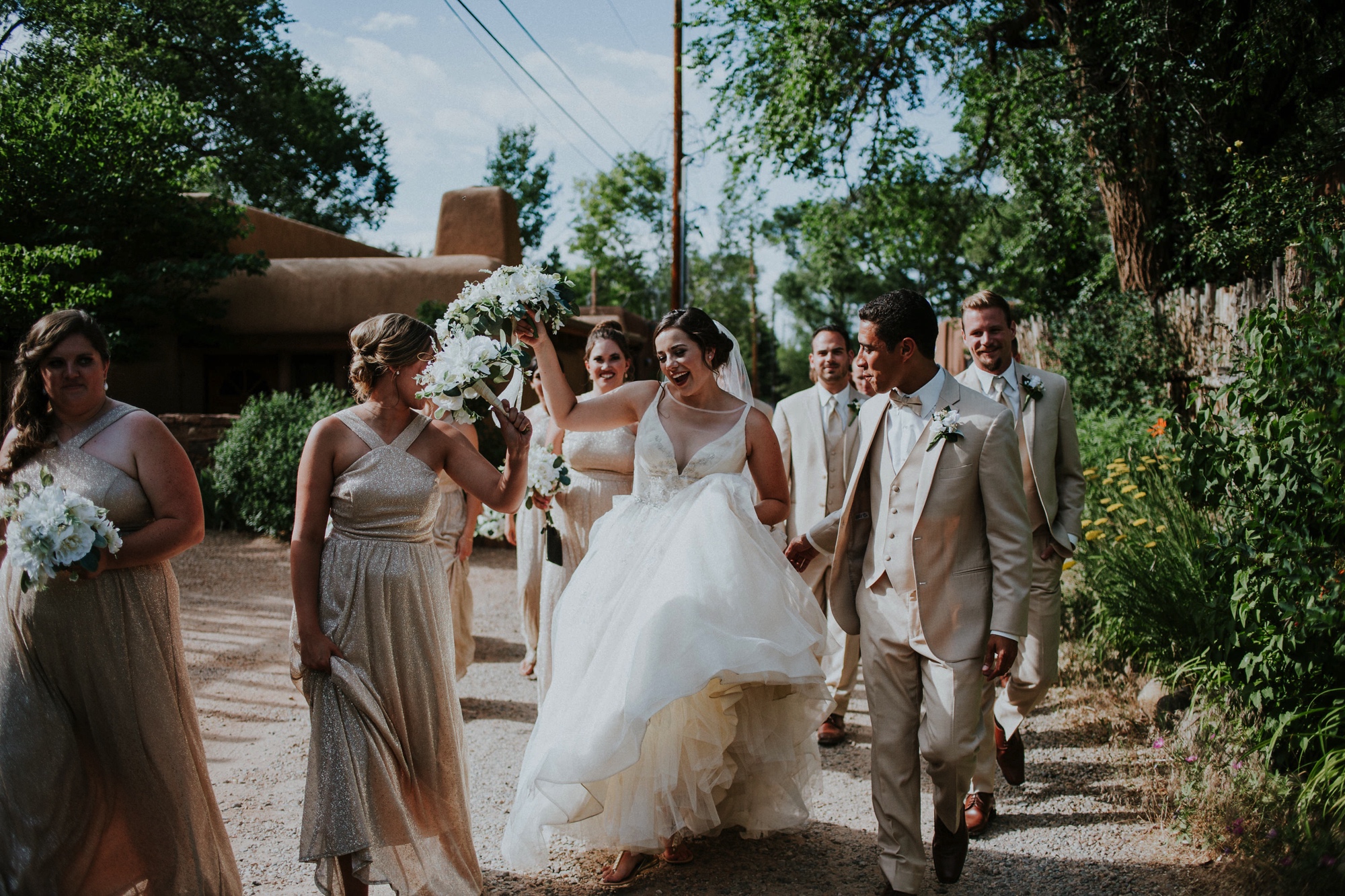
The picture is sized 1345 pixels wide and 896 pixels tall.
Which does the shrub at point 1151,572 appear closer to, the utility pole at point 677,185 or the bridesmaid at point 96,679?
the bridesmaid at point 96,679

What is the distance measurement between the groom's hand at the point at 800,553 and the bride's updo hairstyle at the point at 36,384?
2805mm

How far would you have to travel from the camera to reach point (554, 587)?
5633 millimetres

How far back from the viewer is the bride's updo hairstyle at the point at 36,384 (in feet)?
10.9

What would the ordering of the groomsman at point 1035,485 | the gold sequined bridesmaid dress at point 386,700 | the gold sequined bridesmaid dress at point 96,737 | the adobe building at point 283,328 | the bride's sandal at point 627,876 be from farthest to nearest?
the adobe building at point 283,328 < the groomsman at point 1035,485 < the bride's sandal at point 627,876 < the gold sequined bridesmaid dress at point 386,700 < the gold sequined bridesmaid dress at point 96,737

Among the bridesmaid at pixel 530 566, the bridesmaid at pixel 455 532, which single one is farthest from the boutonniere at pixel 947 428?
the bridesmaid at pixel 530 566

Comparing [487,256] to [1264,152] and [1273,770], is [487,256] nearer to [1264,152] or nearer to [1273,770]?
[1264,152]

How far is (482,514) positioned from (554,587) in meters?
2.52

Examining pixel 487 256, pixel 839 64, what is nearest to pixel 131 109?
pixel 487 256

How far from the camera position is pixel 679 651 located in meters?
3.64

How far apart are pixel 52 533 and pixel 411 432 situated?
1.16m

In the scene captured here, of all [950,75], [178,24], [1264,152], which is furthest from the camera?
[178,24]

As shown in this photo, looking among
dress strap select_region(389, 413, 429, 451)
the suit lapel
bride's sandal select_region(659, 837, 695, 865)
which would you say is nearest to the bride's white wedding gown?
bride's sandal select_region(659, 837, 695, 865)

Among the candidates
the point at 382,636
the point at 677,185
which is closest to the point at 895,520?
the point at 382,636

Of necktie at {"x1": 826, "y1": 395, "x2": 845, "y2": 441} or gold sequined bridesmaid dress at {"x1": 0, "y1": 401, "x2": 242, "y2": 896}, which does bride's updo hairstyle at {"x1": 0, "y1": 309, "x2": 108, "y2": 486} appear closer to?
gold sequined bridesmaid dress at {"x1": 0, "y1": 401, "x2": 242, "y2": 896}
